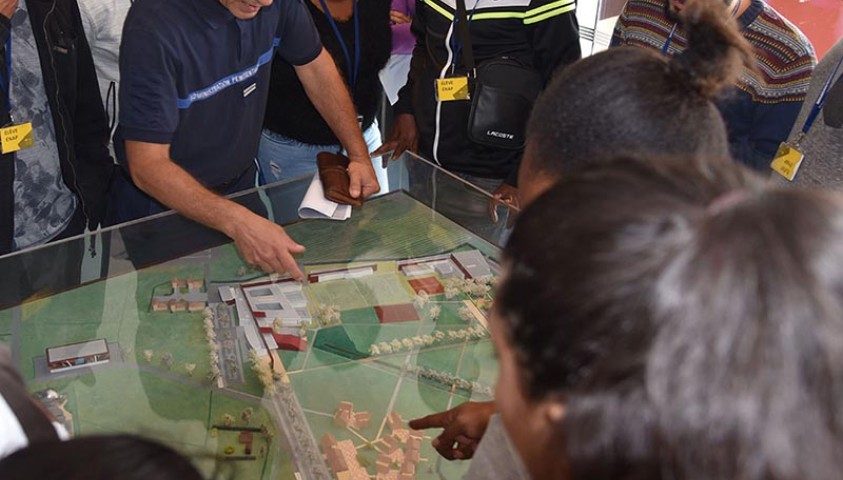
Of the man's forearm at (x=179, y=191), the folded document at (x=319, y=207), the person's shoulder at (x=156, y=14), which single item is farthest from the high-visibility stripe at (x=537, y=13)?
the man's forearm at (x=179, y=191)

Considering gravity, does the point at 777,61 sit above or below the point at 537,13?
above

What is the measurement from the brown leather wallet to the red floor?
3.06 m

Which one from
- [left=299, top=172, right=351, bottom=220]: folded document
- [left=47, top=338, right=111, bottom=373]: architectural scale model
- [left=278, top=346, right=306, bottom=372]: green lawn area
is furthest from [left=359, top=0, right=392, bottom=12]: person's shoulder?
[left=47, top=338, right=111, bottom=373]: architectural scale model

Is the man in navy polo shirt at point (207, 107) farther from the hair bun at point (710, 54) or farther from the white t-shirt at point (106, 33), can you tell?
the hair bun at point (710, 54)

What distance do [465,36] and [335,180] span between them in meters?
0.83

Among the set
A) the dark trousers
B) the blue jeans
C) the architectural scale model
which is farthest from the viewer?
the blue jeans

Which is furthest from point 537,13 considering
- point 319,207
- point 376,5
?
point 319,207

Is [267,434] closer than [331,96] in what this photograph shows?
Yes

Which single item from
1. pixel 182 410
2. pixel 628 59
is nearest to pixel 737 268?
pixel 628 59

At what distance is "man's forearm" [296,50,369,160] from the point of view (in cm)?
276

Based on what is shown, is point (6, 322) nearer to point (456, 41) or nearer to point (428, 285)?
point (428, 285)

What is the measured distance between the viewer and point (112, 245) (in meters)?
2.03

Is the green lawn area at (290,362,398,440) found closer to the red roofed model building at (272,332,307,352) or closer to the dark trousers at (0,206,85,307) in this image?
the red roofed model building at (272,332,307,352)

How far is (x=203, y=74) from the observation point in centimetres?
228
